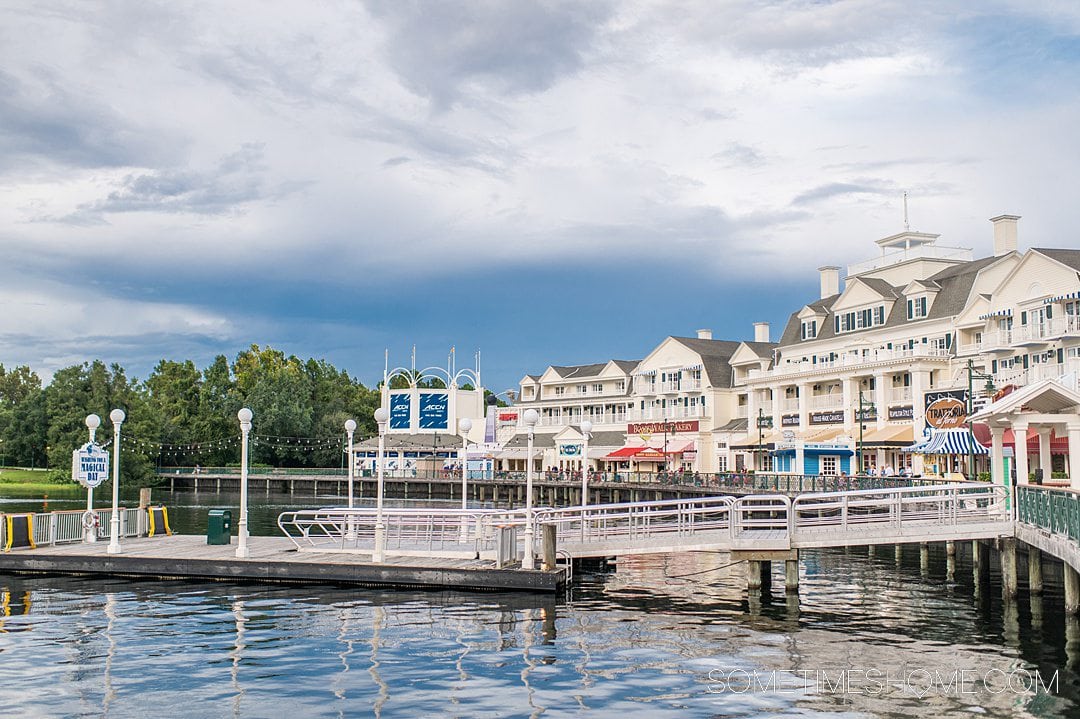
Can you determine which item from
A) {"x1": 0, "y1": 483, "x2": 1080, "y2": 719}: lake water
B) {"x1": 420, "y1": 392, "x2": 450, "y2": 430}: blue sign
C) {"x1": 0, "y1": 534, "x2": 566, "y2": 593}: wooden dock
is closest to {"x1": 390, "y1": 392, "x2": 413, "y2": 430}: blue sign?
{"x1": 420, "y1": 392, "x2": 450, "y2": 430}: blue sign

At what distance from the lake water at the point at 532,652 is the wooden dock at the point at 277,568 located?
457 millimetres

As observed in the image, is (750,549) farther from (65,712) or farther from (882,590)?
(65,712)

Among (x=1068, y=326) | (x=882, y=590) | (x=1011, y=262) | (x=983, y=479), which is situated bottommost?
(x=882, y=590)

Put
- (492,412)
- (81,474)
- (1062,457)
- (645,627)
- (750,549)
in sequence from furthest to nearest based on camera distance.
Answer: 1. (492,412)
2. (1062,457)
3. (81,474)
4. (750,549)
5. (645,627)

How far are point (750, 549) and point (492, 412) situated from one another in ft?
249

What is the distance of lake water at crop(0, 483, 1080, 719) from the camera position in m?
14.8

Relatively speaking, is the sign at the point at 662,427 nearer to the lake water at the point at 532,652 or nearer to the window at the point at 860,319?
the window at the point at 860,319

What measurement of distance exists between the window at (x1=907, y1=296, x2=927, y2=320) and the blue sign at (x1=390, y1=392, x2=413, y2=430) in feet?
111

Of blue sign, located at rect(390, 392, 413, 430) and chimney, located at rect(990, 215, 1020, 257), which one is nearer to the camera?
chimney, located at rect(990, 215, 1020, 257)

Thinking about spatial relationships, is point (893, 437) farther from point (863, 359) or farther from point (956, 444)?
point (956, 444)

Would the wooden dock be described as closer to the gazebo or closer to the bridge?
the bridge

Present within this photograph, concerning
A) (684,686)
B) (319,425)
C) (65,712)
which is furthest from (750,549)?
(319,425)

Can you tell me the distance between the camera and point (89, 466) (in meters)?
28.3

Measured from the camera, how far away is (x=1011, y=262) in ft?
196
